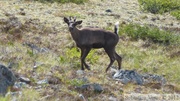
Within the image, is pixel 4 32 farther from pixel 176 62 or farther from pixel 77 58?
pixel 176 62

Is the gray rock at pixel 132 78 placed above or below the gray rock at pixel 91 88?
below

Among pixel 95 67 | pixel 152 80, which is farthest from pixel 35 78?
pixel 95 67

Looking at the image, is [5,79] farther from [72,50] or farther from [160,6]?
[160,6]

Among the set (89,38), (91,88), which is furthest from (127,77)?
(89,38)

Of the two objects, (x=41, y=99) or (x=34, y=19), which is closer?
(x=41, y=99)

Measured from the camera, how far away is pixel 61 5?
34094 mm

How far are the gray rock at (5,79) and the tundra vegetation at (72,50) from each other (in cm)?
27

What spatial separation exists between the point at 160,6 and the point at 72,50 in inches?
807

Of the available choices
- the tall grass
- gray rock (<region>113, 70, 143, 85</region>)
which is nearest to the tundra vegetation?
the tall grass

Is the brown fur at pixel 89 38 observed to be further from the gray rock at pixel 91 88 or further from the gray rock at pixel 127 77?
the gray rock at pixel 91 88

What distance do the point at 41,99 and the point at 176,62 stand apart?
29.6 feet

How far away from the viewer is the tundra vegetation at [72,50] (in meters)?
10.1

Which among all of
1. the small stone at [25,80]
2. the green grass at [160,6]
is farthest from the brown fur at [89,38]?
the green grass at [160,6]

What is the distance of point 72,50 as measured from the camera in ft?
51.7
